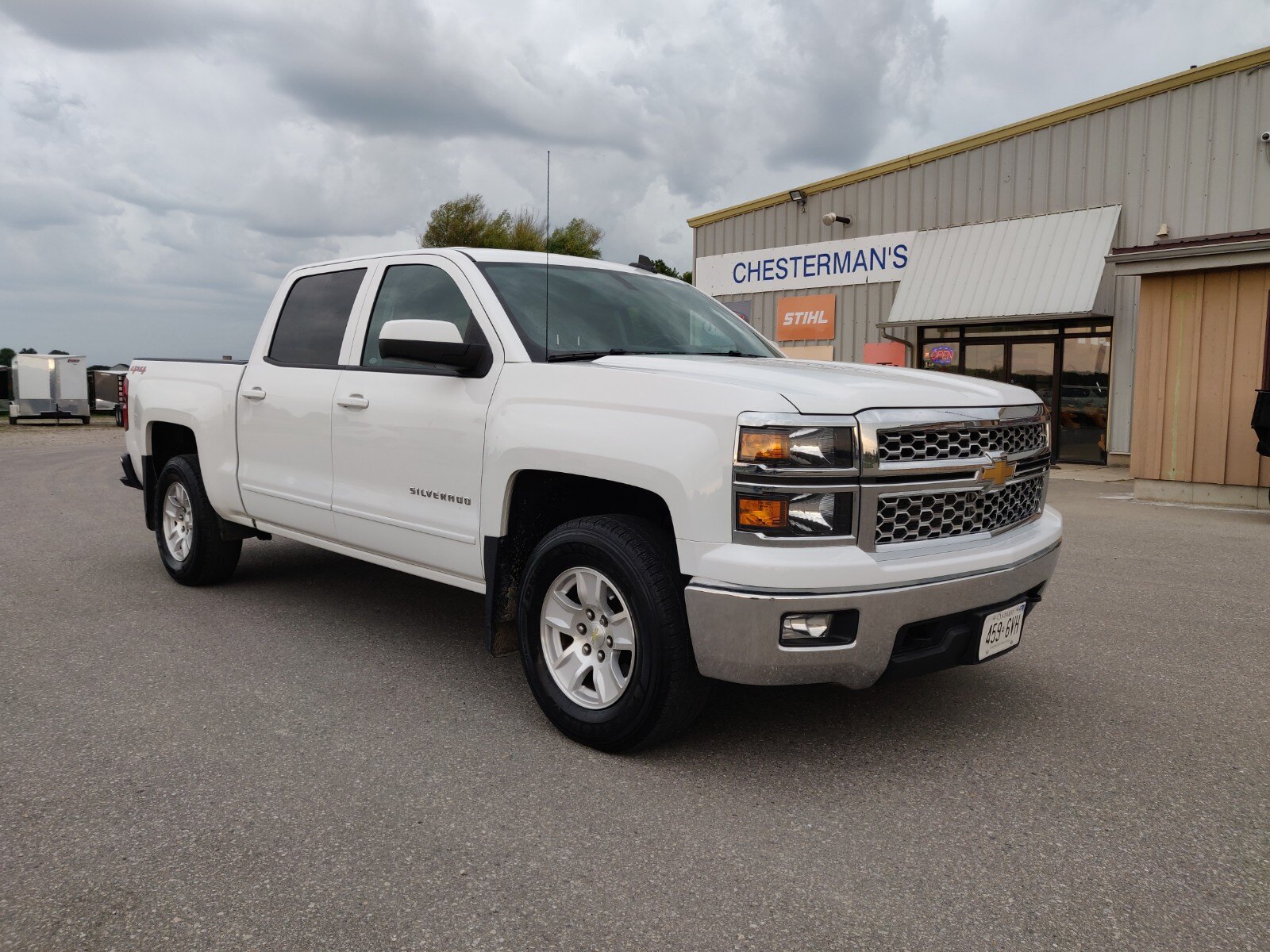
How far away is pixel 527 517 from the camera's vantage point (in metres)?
3.88

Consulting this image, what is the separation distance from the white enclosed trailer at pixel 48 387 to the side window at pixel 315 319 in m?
29.1

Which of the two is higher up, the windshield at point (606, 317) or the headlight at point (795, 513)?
the windshield at point (606, 317)

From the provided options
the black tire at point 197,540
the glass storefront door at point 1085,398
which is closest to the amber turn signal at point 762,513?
the black tire at point 197,540

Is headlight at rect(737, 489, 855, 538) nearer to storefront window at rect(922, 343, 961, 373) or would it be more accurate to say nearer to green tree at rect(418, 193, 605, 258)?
storefront window at rect(922, 343, 961, 373)

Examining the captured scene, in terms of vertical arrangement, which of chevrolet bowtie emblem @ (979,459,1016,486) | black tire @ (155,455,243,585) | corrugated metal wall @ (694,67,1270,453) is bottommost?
black tire @ (155,455,243,585)

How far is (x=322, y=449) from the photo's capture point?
478cm

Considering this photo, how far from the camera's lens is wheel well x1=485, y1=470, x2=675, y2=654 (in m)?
3.79

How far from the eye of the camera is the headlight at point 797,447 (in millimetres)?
3012

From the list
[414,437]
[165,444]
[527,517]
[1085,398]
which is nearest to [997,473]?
[527,517]

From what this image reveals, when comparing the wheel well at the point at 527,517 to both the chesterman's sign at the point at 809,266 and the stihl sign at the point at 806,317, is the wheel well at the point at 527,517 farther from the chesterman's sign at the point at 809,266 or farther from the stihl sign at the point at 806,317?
the stihl sign at the point at 806,317

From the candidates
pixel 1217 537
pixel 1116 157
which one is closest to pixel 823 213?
pixel 1116 157

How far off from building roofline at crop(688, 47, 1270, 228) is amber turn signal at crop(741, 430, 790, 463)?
15314 millimetres

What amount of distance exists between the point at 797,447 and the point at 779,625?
553 millimetres

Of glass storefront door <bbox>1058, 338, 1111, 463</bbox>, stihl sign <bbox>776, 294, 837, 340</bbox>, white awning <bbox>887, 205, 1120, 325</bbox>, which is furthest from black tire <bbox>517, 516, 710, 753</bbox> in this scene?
stihl sign <bbox>776, 294, 837, 340</bbox>
